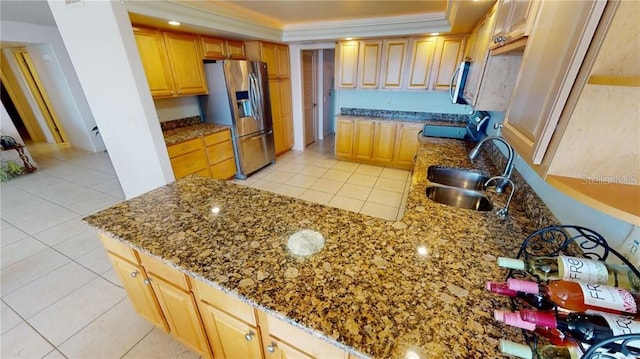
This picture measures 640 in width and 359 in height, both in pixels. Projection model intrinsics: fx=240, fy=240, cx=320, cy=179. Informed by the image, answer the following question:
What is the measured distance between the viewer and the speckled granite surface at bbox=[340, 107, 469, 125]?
401 centimetres

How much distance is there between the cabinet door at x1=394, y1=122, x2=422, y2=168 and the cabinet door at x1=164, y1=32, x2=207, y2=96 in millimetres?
3091

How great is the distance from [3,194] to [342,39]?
213 inches

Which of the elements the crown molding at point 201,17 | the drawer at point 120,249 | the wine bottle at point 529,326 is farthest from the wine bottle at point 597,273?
the crown molding at point 201,17

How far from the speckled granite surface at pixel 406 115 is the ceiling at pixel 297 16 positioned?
1283mm

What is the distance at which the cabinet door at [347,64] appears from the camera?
394 cm

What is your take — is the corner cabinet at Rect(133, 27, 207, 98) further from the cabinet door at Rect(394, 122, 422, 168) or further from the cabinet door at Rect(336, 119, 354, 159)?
the cabinet door at Rect(394, 122, 422, 168)

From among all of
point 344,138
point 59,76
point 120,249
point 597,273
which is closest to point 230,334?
point 120,249

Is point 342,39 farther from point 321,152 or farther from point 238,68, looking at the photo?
point 321,152

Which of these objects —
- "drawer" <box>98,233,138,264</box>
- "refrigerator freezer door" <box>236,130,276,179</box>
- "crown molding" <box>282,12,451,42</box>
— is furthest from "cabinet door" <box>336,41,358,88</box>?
"drawer" <box>98,233,138,264</box>

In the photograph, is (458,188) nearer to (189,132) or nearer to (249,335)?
(249,335)

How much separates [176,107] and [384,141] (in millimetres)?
3272

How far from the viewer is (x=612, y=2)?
1.67ft

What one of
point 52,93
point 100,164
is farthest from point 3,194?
point 52,93

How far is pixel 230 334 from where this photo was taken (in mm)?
1046
